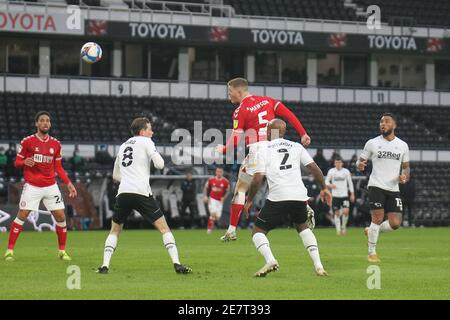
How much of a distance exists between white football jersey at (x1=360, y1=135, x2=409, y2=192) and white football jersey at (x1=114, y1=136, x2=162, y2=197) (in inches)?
186

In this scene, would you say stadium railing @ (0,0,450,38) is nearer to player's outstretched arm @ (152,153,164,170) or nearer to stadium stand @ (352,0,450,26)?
stadium stand @ (352,0,450,26)

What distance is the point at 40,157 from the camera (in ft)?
58.1

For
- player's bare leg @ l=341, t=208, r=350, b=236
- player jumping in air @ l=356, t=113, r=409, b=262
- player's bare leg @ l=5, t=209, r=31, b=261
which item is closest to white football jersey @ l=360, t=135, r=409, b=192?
player jumping in air @ l=356, t=113, r=409, b=262

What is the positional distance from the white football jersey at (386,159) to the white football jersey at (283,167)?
3.77m

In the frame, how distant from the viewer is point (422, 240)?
26.5 metres

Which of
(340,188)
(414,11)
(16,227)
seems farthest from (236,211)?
(414,11)

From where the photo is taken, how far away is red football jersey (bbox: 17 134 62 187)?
58.2 feet

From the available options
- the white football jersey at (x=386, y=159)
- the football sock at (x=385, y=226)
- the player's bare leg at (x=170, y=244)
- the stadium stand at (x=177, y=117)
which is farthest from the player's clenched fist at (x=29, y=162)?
the stadium stand at (x=177, y=117)

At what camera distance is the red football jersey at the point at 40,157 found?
17.7 m

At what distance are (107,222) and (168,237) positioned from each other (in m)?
20.6

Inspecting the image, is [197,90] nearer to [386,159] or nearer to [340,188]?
[340,188]

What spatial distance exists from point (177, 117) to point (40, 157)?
26.6 metres
